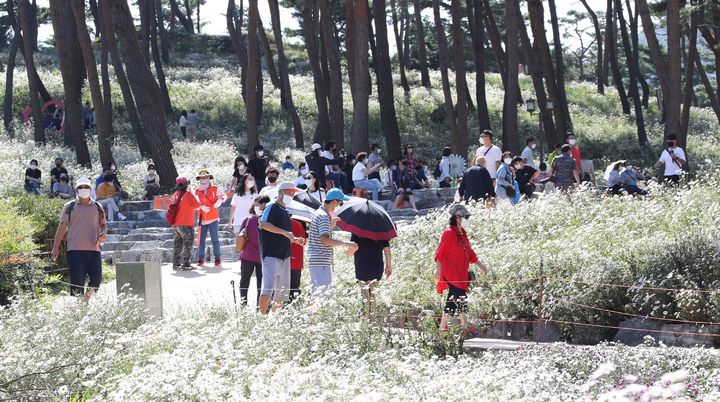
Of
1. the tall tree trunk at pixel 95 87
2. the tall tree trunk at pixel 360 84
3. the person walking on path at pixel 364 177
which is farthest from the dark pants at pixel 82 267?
the tall tree trunk at pixel 95 87

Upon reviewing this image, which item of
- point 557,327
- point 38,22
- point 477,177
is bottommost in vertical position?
point 557,327

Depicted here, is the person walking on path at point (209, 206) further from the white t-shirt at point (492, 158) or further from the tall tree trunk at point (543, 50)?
the tall tree trunk at point (543, 50)

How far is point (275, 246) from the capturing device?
13.5 metres

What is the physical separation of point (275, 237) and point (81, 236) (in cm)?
268

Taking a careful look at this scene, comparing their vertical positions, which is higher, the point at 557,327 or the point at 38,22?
the point at 38,22

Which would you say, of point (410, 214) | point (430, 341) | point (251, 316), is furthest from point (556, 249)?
point (410, 214)

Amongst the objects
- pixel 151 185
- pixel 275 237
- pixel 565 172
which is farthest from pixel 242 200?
pixel 151 185

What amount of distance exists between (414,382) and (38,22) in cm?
6604

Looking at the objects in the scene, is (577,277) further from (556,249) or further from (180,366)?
(180,366)

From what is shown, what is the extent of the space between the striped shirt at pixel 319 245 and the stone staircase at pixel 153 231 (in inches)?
263

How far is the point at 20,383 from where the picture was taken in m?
9.34

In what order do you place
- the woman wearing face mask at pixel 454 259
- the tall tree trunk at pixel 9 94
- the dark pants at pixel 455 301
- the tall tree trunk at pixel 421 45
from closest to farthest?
the dark pants at pixel 455 301
the woman wearing face mask at pixel 454 259
the tall tree trunk at pixel 9 94
the tall tree trunk at pixel 421 45

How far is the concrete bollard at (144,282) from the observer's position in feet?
41.7

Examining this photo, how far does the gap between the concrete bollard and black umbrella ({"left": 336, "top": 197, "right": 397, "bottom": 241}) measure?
2.10 m
